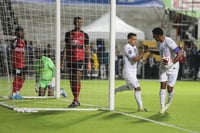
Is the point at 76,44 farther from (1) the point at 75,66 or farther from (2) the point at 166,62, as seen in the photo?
(2) the point at 166,62

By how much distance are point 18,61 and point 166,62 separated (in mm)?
5304

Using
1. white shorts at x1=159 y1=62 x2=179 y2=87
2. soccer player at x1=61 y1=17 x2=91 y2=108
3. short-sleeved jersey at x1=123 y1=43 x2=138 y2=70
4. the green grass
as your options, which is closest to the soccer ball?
white shorts at x1=159 y1=62 x2=179 y2=87

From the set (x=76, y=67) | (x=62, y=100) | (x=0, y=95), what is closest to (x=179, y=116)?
(x=76, y=67)

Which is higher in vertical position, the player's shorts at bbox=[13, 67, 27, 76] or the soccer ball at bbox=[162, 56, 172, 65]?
the soccer ball at bbox=[162, 56, 172, 65]

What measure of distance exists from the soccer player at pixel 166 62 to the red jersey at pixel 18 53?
4.78 metres

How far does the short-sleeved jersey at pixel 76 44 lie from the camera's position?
1433 centimetres

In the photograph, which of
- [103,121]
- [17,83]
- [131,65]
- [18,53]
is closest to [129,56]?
[131,65]

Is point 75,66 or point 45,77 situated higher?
point 75,66

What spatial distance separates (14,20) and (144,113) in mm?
4947

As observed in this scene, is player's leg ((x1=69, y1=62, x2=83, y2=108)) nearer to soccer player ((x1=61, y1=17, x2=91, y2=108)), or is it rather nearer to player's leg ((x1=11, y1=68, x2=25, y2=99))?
soccer player ((x1=61, y1=17, x2=91, y2=108))

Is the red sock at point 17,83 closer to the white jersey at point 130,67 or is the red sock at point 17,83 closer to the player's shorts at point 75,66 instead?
the player's shorts at point 75,66

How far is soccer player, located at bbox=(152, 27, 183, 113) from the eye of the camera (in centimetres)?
1342

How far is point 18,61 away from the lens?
16.9 meters

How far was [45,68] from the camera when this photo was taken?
57.7 feet
